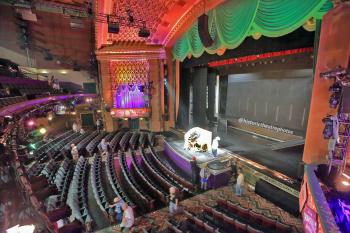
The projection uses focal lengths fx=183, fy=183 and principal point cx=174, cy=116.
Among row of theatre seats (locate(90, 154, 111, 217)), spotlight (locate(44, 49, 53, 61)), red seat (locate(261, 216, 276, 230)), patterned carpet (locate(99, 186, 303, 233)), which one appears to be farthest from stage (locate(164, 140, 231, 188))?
spotlight (locate(44, 49, 53, 61))

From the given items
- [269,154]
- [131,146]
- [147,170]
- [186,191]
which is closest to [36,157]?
[131,146]

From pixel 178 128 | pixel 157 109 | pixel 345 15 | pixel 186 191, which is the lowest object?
pixel 186 191

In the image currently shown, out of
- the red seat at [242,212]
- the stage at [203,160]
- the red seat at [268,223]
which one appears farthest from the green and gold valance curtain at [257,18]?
the red seat at [242,212]

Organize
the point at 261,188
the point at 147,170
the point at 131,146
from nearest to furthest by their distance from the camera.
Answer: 1. the point at 261,188
2. the point at 147,170
3. the point at 131,146

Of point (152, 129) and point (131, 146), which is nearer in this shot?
point (131, 146)

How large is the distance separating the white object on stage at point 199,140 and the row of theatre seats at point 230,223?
395 centimetres

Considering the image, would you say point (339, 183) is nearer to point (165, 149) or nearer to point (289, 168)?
point (289, 168)

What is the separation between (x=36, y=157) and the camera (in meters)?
9.86

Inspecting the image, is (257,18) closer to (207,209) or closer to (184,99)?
(207,209)

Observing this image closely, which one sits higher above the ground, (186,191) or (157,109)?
(157,109)

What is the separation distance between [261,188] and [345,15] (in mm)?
5621

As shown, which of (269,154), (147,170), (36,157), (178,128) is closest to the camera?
(269,154)

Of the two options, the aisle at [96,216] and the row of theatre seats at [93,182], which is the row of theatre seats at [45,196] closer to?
the row of theatre seats at [93,182]

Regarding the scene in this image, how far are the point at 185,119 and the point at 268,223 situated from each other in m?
10.7
